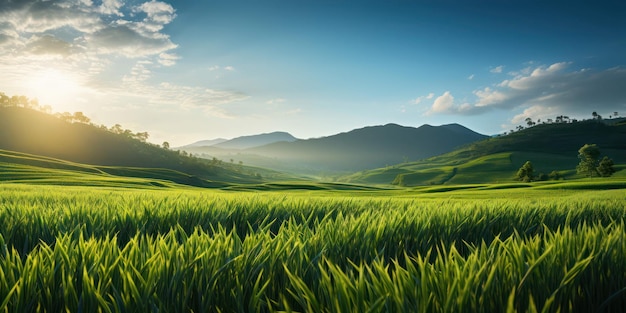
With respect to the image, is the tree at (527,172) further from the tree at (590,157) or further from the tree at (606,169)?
the tree at (606,169)

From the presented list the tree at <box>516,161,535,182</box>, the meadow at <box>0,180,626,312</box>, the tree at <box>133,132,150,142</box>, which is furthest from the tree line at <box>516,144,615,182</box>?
the tree at <box>133,132,150,142</box>

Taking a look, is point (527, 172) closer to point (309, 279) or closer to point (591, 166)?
point (591, 166)

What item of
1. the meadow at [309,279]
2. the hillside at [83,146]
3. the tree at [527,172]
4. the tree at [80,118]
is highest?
the tree at [80,118]

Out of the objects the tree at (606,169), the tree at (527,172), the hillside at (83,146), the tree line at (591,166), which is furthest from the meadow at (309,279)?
the hillside at (83,146)

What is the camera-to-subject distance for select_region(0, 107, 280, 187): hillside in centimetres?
13475

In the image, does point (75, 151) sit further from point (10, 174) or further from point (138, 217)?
point (138, 217)

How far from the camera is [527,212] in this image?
622 centimetres

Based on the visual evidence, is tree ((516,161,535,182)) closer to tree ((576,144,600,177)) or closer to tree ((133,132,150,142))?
tree ((576,144,600,177))

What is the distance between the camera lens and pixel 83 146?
5694 inches

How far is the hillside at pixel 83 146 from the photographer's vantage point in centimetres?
13475

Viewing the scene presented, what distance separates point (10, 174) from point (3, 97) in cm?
15211

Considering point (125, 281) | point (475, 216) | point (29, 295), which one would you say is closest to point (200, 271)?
point (125, 281)

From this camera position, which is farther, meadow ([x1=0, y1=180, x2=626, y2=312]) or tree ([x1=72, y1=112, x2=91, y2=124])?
tree ([x1=72, y1=112, x2=91, y2=124])

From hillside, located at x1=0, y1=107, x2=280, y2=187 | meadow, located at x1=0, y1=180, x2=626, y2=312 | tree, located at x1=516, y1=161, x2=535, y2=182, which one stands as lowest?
tree, located at x1=516, y1=161, x2=535, y2=182
